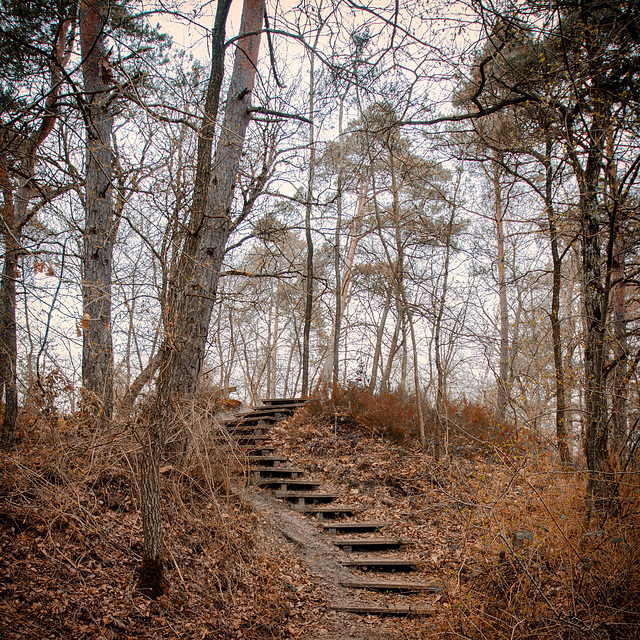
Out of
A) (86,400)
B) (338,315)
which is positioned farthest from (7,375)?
(338,315)

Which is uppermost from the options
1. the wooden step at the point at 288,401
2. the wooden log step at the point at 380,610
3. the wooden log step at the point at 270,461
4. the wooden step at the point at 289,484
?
the wooden step at the point at 288,401

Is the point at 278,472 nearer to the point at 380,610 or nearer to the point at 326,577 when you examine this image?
the point at 326,577

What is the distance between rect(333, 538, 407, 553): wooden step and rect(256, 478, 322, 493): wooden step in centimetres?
117

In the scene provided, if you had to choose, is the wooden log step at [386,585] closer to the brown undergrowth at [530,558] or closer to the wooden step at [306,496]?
the brown undergrowth at [530,558]

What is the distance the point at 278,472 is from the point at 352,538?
171 cm

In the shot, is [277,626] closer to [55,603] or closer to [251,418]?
[55,603]

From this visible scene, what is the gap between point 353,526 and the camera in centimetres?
552

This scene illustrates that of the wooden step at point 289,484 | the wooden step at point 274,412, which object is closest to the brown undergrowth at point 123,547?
the wooden step at point 289,484

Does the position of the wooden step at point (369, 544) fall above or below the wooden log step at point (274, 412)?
below

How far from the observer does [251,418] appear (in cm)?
824

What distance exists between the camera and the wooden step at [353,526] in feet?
18.1

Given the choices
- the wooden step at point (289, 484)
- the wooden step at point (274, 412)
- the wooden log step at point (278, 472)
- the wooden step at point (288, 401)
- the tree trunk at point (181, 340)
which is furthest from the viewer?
the wooden step at point (288, 401)

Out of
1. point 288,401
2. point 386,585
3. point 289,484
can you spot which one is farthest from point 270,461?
point 386,585

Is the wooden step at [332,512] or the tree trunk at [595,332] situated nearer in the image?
the tree trunk at [595,332]
